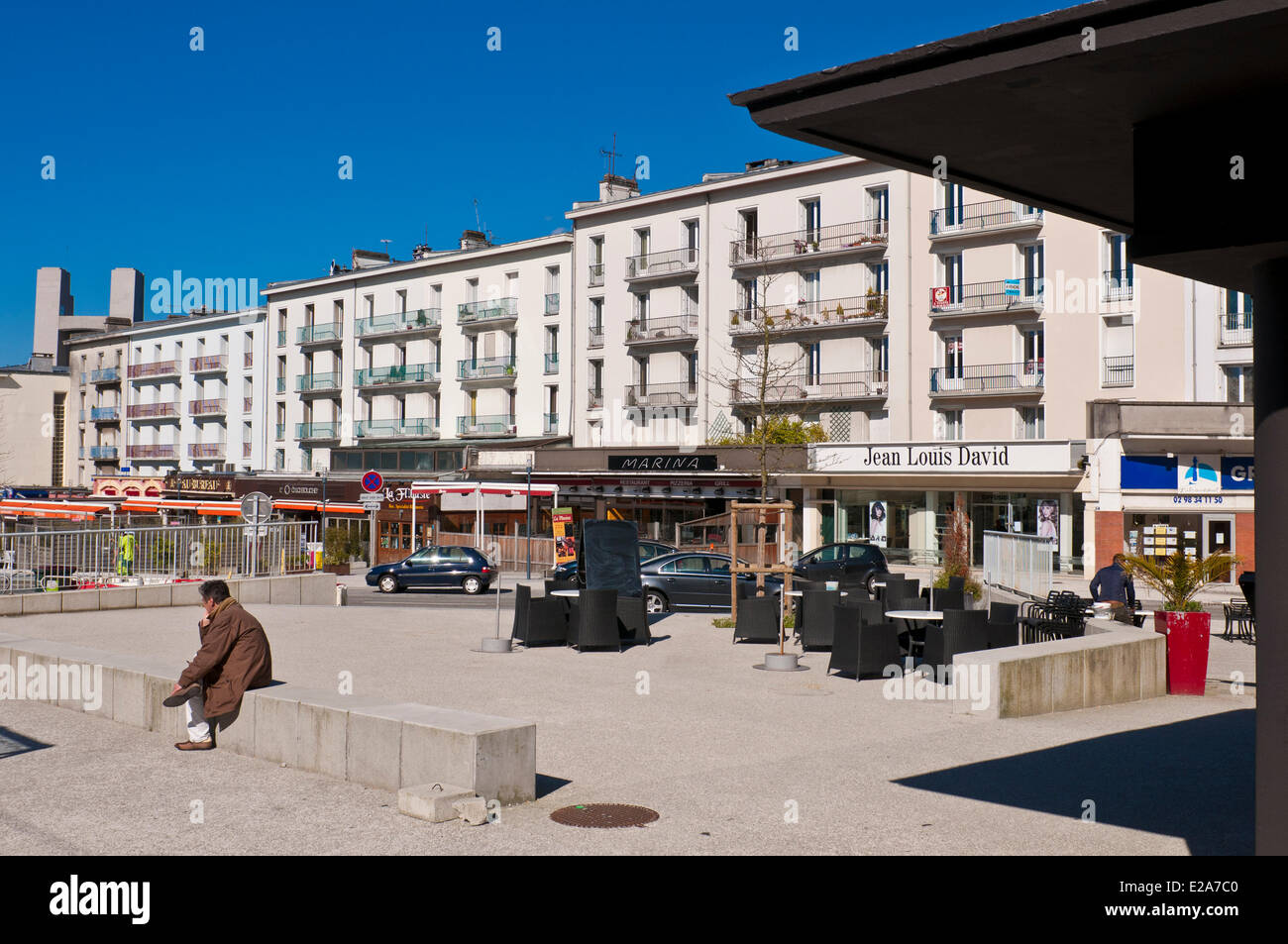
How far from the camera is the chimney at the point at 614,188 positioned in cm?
5584

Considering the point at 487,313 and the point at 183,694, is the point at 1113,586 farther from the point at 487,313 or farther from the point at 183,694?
the point at 487,313

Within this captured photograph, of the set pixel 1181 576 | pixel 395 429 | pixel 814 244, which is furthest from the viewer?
pixel 395 429

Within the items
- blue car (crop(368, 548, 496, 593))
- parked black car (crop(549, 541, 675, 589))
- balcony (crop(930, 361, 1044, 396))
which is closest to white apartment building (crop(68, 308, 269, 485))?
blue car (crop(368, 548, 496, 593))

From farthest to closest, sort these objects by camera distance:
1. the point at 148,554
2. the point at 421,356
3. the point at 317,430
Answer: the point at 317,430
the point at 421,356
the point at 148,554

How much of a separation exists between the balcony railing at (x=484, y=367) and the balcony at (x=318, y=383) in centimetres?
1022

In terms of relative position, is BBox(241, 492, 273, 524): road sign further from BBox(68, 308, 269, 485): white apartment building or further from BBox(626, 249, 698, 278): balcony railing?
BBox(68, 308, 269, 485): white apartment building

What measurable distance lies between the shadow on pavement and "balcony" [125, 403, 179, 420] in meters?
74.6

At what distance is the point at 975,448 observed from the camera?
41562 millimetres

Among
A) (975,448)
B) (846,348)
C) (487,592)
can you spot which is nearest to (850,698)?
(487,592)

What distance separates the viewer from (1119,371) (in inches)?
1581

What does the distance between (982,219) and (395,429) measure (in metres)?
32.6

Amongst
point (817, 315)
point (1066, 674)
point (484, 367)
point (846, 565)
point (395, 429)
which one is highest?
point (817, 315)

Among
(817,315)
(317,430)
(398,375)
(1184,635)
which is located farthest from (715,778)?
(317,430)
